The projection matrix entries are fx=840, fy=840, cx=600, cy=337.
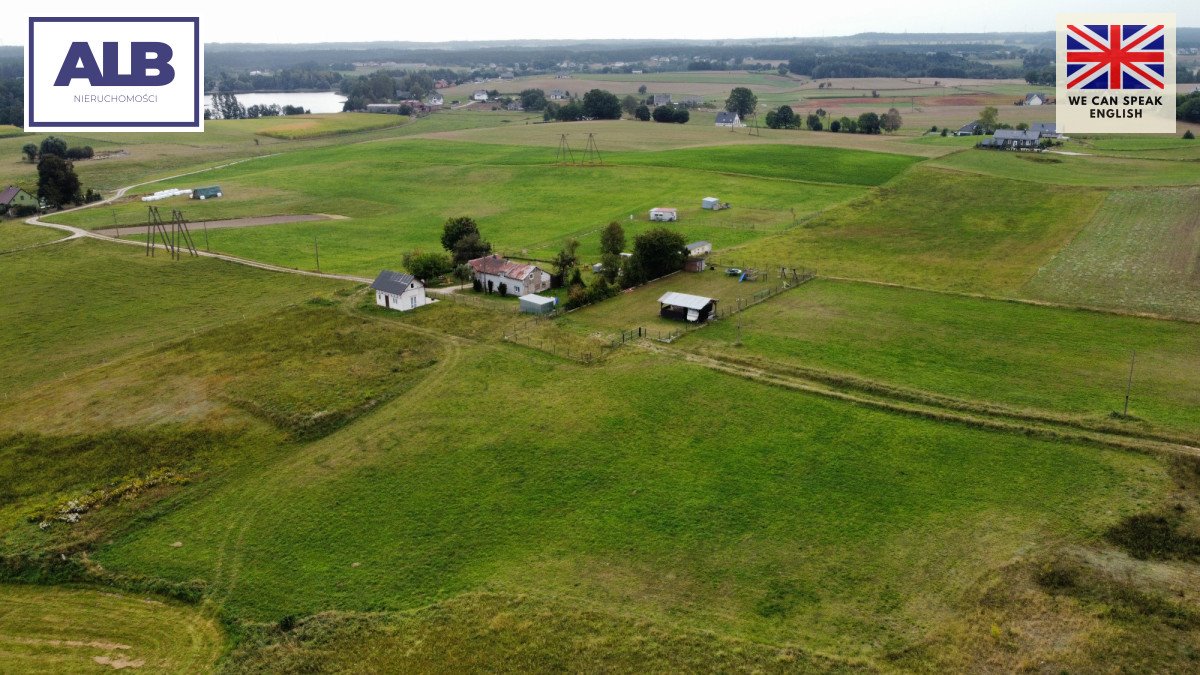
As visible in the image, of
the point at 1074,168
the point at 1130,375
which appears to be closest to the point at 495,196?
the point at 1074,168

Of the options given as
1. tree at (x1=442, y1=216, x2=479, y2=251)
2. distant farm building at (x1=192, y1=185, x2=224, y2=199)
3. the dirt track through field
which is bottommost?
tree at (x1=442, y1=216, x2=479, y2=251)

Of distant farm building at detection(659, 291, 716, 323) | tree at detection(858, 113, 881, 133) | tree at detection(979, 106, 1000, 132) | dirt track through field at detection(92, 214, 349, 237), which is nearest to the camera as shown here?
distant farm building at detection(659, 291, 716, 323)

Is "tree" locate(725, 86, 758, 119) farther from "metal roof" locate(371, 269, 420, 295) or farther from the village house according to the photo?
"metal roof" locate(371, 269, 420, 295)

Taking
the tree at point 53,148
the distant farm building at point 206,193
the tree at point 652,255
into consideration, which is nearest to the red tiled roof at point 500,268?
the tree at point 652,255

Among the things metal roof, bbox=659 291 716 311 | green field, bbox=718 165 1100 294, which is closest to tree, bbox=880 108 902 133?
green field, bbox=718 165 1100 294

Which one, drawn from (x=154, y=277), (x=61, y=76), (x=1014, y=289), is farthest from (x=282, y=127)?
(x=1014, y=289)

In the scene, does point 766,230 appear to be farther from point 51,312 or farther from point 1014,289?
point 51,312

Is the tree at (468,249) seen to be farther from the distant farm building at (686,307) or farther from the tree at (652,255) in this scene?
the distant farm building at (686,307)
